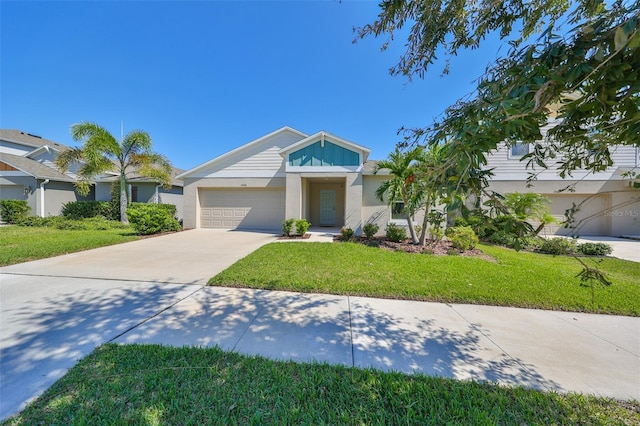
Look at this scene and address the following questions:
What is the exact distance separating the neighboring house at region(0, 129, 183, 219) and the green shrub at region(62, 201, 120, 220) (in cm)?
145

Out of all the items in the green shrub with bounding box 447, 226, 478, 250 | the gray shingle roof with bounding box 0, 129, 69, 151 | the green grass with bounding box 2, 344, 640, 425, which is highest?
the gray shingle roof with bounding box 0, 129, 69, 151

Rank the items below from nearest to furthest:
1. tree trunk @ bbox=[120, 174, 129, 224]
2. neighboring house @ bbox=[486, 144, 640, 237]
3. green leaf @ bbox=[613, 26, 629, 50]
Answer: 1. green leaf @ bbox=[613, 26, 629, 50]
2. neighboring house @ bbox=[486, 144, 640, 237]
3. tree trunk @ bbox=[120, 174, 129, 224]

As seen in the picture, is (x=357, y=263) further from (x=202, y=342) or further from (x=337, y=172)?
(x=337, y=172)

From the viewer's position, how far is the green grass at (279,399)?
186 centimetres

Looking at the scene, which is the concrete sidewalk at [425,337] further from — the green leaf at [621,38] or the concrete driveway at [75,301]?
the green leaf at [621,38]

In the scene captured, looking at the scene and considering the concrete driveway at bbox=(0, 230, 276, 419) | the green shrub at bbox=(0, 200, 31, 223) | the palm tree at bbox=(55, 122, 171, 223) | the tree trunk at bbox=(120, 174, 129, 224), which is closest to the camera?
the concrete driveway at bbox=(0, 230, 276, 419)

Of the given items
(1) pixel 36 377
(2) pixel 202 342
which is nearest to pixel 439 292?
(2) pixel 202 342

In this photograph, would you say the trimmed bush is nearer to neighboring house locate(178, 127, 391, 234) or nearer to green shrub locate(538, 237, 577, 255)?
neighboring house locate(178, 127, 391, 234)

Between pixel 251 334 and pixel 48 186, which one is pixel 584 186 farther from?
pixel 48 186

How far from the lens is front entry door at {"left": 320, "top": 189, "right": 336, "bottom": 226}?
49.0 ft

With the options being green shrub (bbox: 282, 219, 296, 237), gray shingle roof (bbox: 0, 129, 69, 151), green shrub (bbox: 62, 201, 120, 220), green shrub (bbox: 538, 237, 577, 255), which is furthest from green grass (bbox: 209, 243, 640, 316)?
gray shingle roof (bbox: 0, 129, 69, 151)

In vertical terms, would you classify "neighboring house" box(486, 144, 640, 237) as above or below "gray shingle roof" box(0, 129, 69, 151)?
below

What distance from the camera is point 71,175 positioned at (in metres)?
17.0

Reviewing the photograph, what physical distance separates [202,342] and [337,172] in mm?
9406
